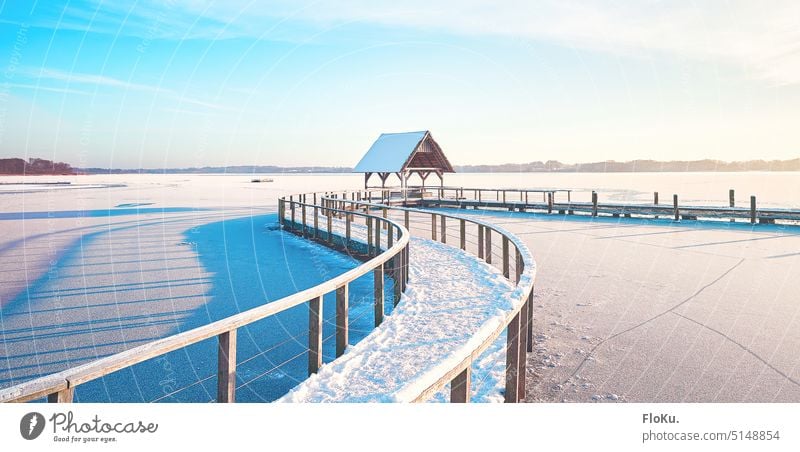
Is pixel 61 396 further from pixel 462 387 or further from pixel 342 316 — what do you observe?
pixel 342 316

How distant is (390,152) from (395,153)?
76 centimetres

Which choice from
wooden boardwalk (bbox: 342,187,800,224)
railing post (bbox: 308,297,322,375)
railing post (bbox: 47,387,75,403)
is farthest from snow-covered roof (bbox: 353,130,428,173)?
railing post (bbox: 47,387,75,403)

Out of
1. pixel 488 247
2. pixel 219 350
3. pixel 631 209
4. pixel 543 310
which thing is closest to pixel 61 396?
pixel 219 350

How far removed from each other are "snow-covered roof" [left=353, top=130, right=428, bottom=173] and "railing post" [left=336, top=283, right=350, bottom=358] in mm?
27274

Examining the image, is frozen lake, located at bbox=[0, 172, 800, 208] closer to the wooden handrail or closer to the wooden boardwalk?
the wooden boardwalk

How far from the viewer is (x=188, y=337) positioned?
2650 mm

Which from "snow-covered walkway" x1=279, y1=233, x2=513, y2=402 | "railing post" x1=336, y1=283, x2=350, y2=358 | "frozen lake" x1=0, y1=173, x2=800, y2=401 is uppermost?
"railing post" x1=336, y1=283, x2=350, y2=358

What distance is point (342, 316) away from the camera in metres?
4.61

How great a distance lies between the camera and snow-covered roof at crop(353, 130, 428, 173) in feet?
106

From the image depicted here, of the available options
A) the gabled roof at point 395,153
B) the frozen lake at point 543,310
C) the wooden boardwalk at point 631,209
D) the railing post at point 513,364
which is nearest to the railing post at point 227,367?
the frozen lake at point 543,310

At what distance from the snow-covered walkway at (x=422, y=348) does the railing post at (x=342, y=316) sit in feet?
0.45

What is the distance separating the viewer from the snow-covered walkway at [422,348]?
2854mm

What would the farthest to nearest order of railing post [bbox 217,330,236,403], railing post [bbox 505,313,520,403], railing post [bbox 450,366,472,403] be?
railing post [bbox 505,313,520,403] → railing post [bbox 217,330,236,403] → railing post [bbox 450,366,472,403]

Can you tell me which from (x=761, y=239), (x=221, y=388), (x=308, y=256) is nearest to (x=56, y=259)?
(x=308, y=256)
